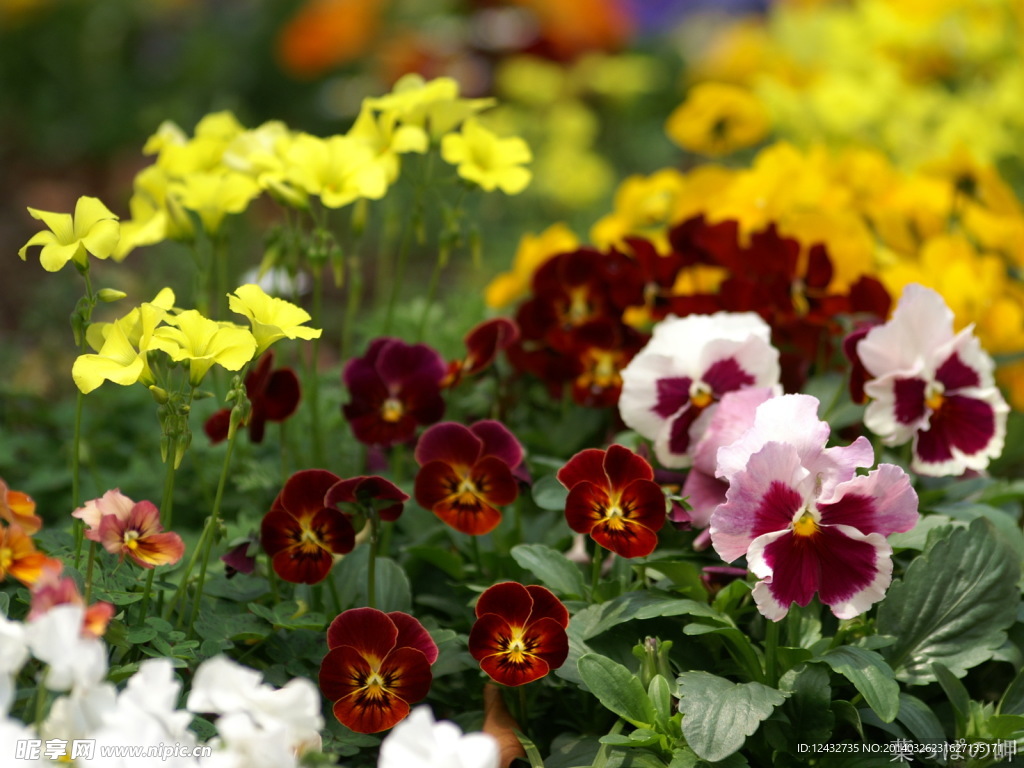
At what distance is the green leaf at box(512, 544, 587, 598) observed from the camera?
1.31 m

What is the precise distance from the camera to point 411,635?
1158mm

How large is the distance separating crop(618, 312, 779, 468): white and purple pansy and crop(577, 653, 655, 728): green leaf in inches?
14.4

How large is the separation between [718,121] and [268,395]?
1.25 m

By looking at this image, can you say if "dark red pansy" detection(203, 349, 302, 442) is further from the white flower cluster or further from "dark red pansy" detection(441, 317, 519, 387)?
the white flower cluster

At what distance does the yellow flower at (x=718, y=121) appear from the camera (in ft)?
7.36

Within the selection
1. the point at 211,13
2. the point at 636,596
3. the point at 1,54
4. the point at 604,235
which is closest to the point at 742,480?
the point at 636,596

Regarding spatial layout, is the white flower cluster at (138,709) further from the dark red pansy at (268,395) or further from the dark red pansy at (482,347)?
the dark red pansy at (482,347)

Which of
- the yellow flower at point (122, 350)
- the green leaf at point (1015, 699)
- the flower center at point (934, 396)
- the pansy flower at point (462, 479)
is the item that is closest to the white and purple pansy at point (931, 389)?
the flower center at point (934, 396)

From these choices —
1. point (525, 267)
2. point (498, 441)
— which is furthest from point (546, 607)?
point (525, 267)

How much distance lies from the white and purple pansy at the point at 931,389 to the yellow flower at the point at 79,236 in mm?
928

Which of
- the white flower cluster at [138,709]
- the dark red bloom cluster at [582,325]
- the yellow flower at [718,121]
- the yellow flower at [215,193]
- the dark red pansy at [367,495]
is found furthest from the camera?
the yellow flower at [718,121]

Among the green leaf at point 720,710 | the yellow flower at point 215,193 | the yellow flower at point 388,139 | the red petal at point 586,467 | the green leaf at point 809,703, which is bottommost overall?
the green leaf at point 809,703

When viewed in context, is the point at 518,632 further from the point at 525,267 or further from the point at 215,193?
the point at 525,267

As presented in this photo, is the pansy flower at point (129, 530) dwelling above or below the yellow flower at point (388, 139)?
below
